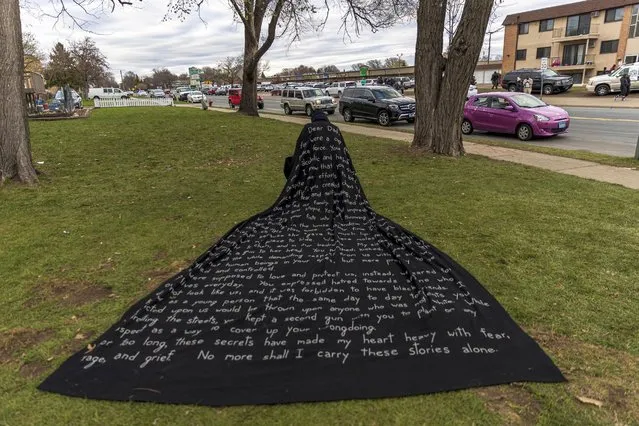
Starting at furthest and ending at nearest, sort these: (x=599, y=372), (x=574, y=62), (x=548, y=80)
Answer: (x=574, y=62), (x=548, y=80), (x=599, y=372)

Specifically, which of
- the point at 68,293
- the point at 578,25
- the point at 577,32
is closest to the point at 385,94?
the point at 68,293

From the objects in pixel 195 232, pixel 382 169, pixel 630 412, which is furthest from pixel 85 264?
pixel 382 169

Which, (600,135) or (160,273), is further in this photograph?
(600,135)

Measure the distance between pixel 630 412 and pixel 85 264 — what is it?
4730 mm

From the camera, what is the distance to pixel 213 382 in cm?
266

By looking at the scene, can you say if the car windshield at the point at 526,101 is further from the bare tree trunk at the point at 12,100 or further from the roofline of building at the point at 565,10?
the roofline of building at the point at 565,10

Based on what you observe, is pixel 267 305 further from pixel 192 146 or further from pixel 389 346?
pixel 192 146

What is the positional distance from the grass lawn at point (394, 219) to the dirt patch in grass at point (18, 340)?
0.01 m

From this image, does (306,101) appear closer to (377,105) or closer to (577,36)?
(377,105)

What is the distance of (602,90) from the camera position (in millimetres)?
30312

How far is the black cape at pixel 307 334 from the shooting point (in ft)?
8.66

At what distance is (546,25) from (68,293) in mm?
56322

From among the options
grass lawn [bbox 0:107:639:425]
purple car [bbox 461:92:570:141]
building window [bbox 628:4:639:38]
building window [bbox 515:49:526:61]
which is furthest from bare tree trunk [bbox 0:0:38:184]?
building window [bbox 515:49:526:61]

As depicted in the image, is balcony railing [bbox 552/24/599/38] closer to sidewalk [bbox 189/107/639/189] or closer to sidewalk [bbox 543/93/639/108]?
sidewalk [bbox 543/93/639/108]
